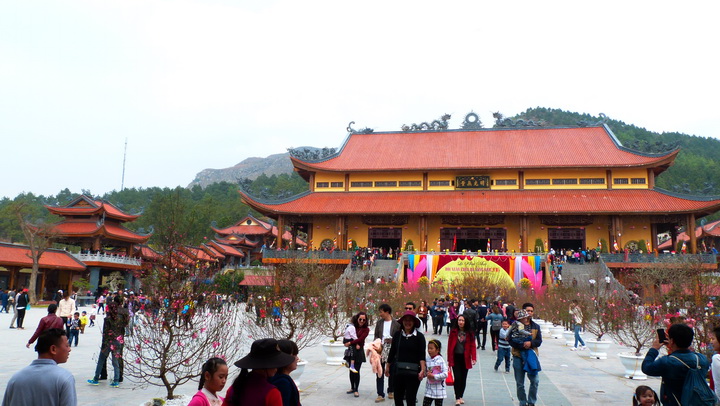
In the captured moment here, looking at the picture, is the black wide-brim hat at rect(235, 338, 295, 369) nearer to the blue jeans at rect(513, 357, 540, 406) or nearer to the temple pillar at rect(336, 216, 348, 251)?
the blue jeans at rect(513, 357, 540, 406)

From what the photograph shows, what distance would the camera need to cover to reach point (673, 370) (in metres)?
4.39

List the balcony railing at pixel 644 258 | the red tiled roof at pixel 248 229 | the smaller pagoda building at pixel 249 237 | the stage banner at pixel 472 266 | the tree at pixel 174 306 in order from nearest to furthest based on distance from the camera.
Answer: the tree at pixel 174 306 → the stage banner at pixel 472 266 → the balcony railing at pixel 644 258 → the smaller pagoda building at pixel 249 237 → the red tiled roof at pixel 248 229

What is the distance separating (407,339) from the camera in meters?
6.41

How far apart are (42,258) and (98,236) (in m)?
6.22

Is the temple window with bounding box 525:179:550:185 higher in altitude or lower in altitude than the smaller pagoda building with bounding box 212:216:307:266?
higher

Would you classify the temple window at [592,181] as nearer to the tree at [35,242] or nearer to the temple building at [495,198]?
the temple building at [495,198]

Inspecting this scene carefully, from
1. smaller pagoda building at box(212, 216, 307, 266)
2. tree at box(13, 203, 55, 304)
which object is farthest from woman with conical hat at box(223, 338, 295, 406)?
smaller pagoda building at box(212, 216, 307, 266)

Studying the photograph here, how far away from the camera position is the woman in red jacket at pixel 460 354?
305 inches

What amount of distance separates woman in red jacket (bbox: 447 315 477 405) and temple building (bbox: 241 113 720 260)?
80.2ft

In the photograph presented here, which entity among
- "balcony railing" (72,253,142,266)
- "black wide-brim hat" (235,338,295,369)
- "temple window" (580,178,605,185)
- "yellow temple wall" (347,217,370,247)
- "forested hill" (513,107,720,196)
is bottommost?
"black wide-brim hat" (235,338,295,369)

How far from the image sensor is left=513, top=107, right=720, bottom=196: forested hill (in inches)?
2405

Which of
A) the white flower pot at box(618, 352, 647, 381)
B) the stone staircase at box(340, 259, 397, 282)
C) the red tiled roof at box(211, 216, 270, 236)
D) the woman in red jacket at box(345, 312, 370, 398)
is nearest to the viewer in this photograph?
the woman in red jacket at box(345, 312, 370, 398)

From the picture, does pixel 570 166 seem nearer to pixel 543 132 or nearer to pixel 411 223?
pixel 543 132

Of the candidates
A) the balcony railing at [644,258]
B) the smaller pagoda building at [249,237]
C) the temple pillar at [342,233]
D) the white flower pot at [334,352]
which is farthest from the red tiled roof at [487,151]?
the white flower pot at [334,352]
